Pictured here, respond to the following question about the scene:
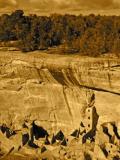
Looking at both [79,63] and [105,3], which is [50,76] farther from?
[105,3]

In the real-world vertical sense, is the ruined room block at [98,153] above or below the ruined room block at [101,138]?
below

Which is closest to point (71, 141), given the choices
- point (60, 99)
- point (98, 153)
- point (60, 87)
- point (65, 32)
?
point (98, 153)

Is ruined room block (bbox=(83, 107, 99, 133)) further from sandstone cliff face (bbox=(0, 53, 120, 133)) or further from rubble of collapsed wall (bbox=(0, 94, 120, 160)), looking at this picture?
sandstone cliff face (bbox=(0, 53, 120, 133))

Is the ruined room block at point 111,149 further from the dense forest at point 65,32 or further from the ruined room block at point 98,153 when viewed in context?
the dense forest at point 65,32

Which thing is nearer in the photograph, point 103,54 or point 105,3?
point 103,54

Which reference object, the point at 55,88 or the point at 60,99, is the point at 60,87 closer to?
the point at 55,88

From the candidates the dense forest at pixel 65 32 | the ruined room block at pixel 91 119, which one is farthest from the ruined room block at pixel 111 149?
the dense forest at pixel 65 32

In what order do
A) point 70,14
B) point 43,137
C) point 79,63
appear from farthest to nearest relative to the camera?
point 70,14
point 43,137
point 79,63

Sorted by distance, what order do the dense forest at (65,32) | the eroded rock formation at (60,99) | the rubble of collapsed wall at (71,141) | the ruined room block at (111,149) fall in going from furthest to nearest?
the dense forest at (65,32)
the eroded rock formation at (60,99)
the rubble of collapsed wall at (71,141)
the ruined room block at (111,149)

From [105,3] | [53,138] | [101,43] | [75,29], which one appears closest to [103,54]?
[101,43]
